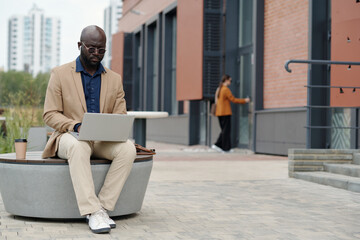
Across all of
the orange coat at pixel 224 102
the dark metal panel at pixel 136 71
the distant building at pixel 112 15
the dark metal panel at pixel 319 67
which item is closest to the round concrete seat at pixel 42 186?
the dark metal panel at pixel 319 67

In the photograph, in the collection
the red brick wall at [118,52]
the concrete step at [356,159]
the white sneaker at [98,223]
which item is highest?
the red brick wall at [118,52]

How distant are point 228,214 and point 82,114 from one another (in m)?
1.53

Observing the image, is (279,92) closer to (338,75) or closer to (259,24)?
(259,24)

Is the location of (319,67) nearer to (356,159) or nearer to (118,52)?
(356,159)

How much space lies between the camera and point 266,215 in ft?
16.7

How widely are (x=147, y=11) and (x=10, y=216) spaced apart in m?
20.3

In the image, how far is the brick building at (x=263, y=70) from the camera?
962 cm

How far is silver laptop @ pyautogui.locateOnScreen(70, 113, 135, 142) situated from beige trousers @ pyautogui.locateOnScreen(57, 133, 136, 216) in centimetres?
9

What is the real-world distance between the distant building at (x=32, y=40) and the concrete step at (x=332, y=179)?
185881mm

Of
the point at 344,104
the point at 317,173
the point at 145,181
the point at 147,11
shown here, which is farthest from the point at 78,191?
the point at 147,11

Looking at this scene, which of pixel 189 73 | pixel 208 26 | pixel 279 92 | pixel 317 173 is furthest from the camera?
pixel 189 73

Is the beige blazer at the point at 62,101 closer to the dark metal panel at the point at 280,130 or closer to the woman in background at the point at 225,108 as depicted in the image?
the dark metal panel at the point at 280,130

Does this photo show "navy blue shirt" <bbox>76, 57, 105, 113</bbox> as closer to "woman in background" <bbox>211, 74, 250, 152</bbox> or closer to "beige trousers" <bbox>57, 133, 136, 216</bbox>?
"beige trousers" <bbox>57, 133, 136, 216</bbox>

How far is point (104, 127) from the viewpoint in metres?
4.37
